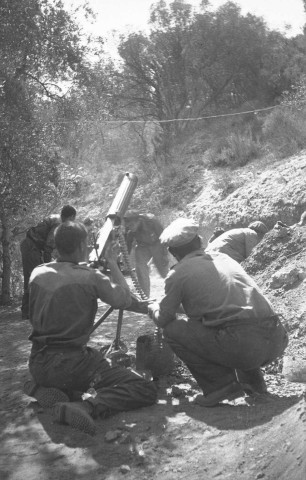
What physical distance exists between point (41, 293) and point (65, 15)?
28.3 ft

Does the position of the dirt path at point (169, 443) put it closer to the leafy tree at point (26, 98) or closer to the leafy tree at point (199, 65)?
the leafy tree at point (26, 98)

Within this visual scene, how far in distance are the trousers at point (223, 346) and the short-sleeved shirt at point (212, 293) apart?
65mm

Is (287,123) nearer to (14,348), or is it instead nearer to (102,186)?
(102,186)

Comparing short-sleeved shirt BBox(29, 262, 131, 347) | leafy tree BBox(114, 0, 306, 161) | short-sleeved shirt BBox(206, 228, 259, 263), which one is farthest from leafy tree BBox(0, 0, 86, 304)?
leafy tree BBox(114, 0, 306, 161)

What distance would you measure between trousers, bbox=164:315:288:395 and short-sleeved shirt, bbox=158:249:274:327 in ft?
0.21

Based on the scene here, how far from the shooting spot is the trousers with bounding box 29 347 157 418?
430 centimetres

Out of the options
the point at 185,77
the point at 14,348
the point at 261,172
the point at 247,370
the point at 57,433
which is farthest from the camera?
the point at 185,77

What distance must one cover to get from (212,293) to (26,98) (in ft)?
26.2

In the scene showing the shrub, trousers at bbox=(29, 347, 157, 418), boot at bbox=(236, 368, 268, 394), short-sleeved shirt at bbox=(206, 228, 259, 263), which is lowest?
boot at bbox=(236, 368, 268, 394)

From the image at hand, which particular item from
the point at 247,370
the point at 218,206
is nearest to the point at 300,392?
the point at 247,370

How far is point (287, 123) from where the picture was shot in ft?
60.4

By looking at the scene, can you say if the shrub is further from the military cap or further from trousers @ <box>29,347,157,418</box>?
trousers @ <box>29,347,157,418</box>

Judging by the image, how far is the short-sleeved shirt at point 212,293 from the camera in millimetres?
4191

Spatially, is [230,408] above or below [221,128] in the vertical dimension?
below
